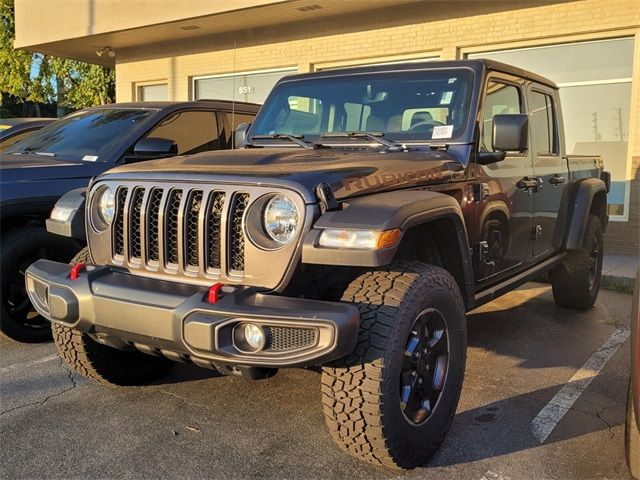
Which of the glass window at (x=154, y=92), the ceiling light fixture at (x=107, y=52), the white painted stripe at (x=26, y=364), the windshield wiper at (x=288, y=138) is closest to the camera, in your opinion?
the windshield wiper at (x=288, y=138)

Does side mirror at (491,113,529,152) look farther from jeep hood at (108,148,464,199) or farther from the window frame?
the window frame

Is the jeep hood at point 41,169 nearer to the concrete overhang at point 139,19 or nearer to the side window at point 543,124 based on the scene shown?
the side window at point 543,124

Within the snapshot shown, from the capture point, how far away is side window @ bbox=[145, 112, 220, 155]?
200 inches

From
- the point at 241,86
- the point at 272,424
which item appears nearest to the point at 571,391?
the point at 272,424

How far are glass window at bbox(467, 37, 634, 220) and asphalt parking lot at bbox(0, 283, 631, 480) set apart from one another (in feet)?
16.4

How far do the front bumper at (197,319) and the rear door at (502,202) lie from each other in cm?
158

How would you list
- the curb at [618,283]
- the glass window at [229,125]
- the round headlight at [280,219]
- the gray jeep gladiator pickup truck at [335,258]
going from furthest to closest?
the curb at [618,283] → the glass window at [229,125] → the round headlight at [280,219] → the gray jeep gladiator pickup truck at [335,258]

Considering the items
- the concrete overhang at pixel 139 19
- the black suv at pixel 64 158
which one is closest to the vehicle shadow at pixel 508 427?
the black suv at pixel 64 158

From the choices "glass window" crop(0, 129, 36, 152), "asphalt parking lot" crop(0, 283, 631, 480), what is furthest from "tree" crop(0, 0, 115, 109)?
"asphalt parking lot" crop(0, 283, 631, 480)

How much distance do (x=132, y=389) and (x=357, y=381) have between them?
1.76 metres

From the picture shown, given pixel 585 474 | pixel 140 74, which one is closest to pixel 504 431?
pixel 585 474

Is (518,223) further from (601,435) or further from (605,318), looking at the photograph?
(605,318)

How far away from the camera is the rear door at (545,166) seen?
14.3ft

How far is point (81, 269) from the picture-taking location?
2832 mm
